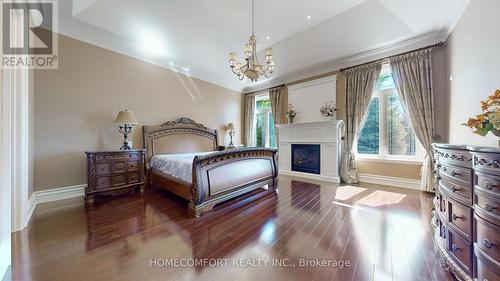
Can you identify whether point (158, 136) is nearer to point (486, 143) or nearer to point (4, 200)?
point (4, 200)

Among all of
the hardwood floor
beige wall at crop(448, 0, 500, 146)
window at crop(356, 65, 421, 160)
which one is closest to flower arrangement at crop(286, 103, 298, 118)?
window at crop(356, 65, 421, 160)

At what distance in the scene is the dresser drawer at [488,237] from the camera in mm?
1020

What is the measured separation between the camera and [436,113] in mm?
3477

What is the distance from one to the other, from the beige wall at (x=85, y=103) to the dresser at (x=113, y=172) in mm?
648

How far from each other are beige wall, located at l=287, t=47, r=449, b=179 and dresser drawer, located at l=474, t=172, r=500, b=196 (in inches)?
122

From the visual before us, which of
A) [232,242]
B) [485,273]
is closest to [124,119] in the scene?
[232,242]

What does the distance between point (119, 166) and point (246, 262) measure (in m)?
2.94

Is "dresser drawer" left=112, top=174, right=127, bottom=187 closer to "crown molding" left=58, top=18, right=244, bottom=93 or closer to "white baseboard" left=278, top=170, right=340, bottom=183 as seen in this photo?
"crown molding" left=58, top=18, right=244, bottom=93

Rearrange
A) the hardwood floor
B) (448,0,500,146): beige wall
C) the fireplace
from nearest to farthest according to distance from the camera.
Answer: the hardwood floor → (448,0,500,146): beige wall → the fireplace

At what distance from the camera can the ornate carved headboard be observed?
4.25 m

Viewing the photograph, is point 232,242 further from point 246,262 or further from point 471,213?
point 471,213

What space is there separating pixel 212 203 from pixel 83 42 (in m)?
3.81

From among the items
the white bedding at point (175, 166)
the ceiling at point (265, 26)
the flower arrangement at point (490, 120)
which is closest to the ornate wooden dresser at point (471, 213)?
the flower arrangement at point (490, 120)

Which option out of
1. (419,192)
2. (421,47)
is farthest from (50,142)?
(421,47)
